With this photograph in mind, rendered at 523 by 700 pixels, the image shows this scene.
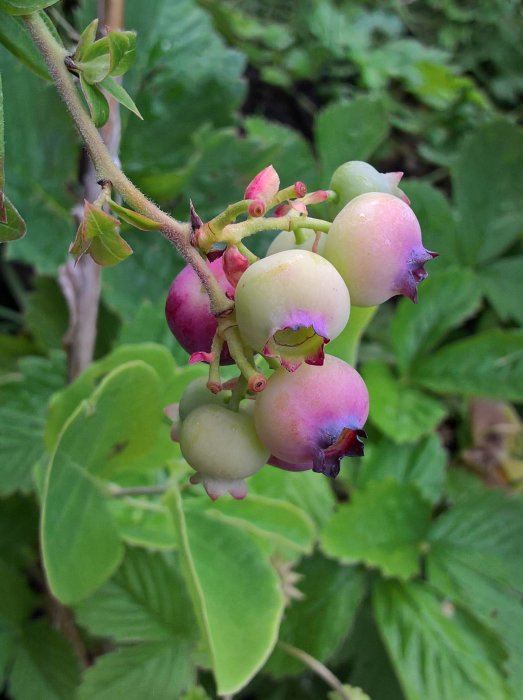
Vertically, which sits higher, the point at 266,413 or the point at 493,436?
the point at 266,413

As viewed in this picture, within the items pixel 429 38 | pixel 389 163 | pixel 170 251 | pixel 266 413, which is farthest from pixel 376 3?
pixel 266 413

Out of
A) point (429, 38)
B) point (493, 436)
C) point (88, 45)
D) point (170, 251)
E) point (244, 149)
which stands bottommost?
point (493, 436)

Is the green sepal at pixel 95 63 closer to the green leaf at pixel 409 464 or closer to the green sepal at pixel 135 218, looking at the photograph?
the green sepal at pixel 135 218

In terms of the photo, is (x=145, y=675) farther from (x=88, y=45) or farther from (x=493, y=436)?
(x=493, y=436)

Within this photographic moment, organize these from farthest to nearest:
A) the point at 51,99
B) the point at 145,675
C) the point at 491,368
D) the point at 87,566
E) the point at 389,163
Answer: the point at 389,163 → the point at 491,368 → the point at 51,99 → the point at 145,675 → the point at 87,566

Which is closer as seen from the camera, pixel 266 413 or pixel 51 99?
pixel 266 413

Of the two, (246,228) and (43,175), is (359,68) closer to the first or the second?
(43,175)

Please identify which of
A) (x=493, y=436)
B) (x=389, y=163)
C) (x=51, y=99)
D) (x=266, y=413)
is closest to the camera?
(x=266, y=413)

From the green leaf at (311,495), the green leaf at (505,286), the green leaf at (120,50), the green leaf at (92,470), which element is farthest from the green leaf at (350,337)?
the green leaf at (505,286)
